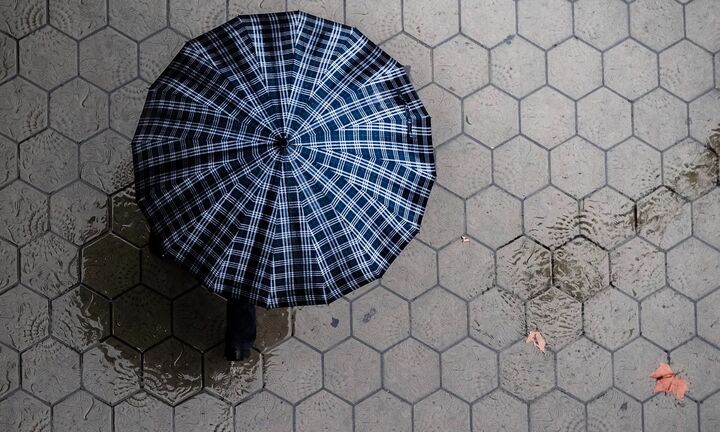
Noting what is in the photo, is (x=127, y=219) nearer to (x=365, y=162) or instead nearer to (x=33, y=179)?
(x=33, y=179)

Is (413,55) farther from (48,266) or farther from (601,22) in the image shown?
(48,266)

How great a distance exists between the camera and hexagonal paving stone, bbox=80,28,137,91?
3.91m

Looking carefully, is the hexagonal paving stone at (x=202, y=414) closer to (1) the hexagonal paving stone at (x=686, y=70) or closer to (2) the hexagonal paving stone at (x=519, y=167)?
(2) the hexagonal paving stone at (x=519, y=167)

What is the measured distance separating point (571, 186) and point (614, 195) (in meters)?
0.21

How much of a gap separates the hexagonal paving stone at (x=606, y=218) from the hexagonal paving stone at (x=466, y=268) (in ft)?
1.58

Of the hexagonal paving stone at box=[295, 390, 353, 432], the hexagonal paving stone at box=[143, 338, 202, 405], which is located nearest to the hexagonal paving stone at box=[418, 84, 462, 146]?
the hexagonal paving stone at box=[295, 390, 353, 432]

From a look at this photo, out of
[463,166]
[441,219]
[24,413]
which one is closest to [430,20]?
[463,166]

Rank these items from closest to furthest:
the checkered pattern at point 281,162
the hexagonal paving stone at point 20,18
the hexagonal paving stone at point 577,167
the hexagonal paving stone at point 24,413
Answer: the checkered pattern at point 281,162 → the hexagonal paving stone at point 24,413 → the hexagonal paving stone at point 20,18 → the hexagonal paving stone at point 577,167

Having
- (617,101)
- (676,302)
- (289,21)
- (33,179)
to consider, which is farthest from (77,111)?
(676,302)

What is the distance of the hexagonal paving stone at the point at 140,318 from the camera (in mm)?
3859

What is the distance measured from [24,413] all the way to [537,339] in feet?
7.65

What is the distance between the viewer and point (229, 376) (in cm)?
388

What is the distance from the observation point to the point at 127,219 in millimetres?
3891

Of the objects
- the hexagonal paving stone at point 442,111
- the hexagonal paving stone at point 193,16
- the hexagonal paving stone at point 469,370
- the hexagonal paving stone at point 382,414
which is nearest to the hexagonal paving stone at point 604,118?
the hexagonal paving stone at point 442,111
